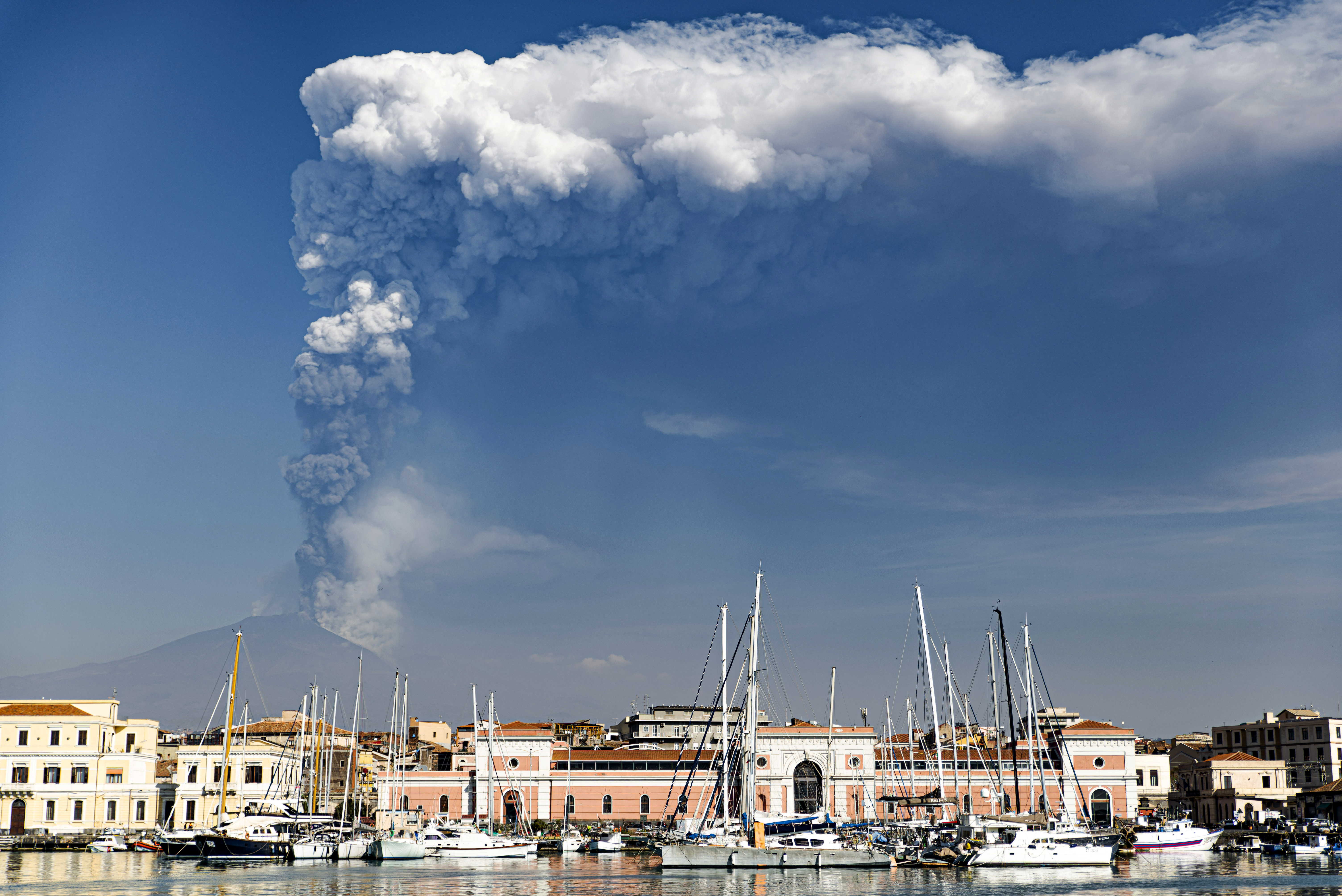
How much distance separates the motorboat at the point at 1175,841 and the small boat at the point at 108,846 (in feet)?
204

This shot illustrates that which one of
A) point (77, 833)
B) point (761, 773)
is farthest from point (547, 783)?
point (77, 833)

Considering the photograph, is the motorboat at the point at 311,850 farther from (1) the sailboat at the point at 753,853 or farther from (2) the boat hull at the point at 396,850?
(1) the sailboat at the point at 753,853

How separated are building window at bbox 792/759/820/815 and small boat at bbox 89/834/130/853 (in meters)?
47.8

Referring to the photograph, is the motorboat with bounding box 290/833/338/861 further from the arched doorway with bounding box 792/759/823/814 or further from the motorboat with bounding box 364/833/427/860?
the arched doorway with bounding box 792/759/823/814

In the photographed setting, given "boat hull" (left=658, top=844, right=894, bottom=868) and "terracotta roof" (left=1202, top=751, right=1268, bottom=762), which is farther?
"terracotta roof" (left=1202, top=751, right=1268, bottom=762)

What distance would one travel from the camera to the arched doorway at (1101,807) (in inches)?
3770

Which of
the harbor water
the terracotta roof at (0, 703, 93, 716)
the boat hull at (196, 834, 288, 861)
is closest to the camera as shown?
the harbor water

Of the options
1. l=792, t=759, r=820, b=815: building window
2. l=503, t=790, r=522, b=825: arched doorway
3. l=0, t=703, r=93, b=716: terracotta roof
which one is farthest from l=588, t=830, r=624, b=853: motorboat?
l=0, t=703, r=93, b=716: terracotta roof

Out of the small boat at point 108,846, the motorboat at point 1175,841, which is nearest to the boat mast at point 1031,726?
the motorboat at point 1175,841

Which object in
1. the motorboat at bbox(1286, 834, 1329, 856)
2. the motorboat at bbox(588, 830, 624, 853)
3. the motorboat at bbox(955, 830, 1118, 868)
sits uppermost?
the motorboat at bbox(955, 830, 1118, 868)

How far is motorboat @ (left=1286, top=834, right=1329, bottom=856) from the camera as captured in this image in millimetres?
73125

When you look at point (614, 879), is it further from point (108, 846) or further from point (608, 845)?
point (108, 846)

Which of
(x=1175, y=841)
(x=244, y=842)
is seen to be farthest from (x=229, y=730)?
(x=1175, y=841)

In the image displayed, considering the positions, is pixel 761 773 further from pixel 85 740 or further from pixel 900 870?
pixel 85 740
